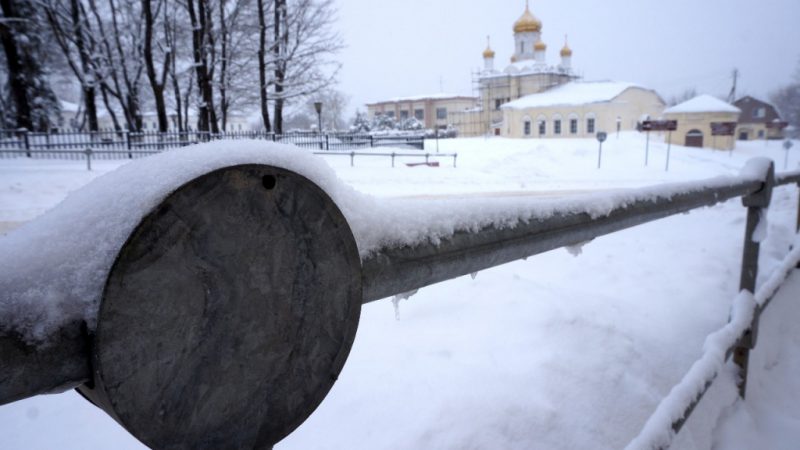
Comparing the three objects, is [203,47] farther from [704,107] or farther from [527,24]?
[527,24]

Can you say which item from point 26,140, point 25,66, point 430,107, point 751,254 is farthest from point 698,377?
point 430,107

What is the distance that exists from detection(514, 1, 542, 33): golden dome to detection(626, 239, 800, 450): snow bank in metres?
57.7

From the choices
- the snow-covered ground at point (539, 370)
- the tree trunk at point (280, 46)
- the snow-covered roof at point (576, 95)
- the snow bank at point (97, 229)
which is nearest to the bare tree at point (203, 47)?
the tree trunk at point (280, 46)

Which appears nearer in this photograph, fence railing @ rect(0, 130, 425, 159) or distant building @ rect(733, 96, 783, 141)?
fence railing @ rect(0, 130, 425, 159)

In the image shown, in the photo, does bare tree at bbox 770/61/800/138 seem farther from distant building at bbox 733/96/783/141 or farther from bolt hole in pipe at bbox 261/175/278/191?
bolt hole in pipe at bbox 261/175/278/191

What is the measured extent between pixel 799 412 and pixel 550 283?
1.71m

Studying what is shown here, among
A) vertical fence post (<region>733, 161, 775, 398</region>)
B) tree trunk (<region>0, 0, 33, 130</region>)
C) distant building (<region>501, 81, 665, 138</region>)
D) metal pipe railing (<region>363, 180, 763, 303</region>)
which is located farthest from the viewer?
distant building (<region>501, 81, 665, 138</region>)

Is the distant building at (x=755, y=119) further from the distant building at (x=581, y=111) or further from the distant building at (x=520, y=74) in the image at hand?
the distant building at (x=520, y=74)

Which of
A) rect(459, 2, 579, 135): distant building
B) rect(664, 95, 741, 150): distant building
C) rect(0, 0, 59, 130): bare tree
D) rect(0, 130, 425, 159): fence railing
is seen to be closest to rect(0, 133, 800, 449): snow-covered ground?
rect(0, 130, 425, 159): fence railing

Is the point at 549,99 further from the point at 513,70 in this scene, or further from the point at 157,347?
the point at 157,347

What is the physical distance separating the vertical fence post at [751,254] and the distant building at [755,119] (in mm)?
73346

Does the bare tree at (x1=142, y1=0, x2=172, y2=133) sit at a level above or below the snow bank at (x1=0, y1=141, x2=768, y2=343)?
above

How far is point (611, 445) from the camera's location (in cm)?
191

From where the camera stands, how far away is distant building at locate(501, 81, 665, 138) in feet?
158
